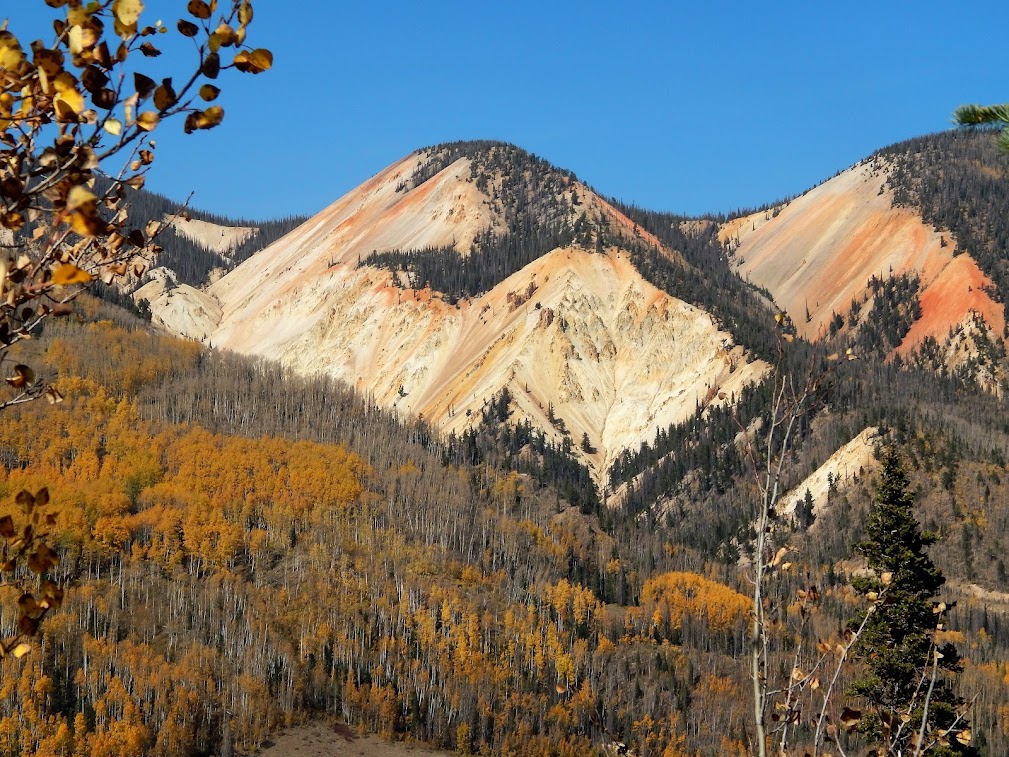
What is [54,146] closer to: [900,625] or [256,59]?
[256,59]

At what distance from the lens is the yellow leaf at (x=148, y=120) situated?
178 inches

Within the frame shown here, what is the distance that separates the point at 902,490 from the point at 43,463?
386 feet

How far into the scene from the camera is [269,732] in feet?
344

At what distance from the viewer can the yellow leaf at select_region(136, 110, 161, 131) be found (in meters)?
4.52

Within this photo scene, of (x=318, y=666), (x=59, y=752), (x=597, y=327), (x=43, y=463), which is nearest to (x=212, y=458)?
(x=43, y=463)

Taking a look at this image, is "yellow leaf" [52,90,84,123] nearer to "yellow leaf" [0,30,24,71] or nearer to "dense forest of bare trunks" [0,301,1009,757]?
"yellow leaf" [0,30,24,71]

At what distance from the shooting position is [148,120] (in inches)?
178

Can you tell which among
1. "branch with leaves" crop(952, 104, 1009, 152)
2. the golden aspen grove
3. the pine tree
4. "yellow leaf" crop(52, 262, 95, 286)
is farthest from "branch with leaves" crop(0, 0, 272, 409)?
the golden aspen grove

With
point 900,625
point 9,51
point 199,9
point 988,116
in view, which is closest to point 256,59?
point 199,9

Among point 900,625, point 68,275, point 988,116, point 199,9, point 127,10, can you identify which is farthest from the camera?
point 900,625

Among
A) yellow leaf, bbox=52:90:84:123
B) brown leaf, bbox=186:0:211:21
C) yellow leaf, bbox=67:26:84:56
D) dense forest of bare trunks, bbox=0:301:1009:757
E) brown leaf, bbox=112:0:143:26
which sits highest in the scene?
brown leaf, bbox=186:0:211:21

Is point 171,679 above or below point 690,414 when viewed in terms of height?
below

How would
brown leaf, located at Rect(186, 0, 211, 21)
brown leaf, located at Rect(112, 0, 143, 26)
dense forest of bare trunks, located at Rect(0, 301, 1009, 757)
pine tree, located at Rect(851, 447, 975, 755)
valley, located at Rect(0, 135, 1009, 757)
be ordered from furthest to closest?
valley, located at Rect(0, 135, 1009, 757)
dense forest of bare trunks, located at Rect(0, 301, 1009, 757)
pine tree, located at Rect(851, 447, 975, 755)
brown leaf, located at Rect(186, 0, 211, 21)
brown leaf, located at Rect(112, 0, 143, 26)

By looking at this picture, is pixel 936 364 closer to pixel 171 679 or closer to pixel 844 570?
pixel 844 570
